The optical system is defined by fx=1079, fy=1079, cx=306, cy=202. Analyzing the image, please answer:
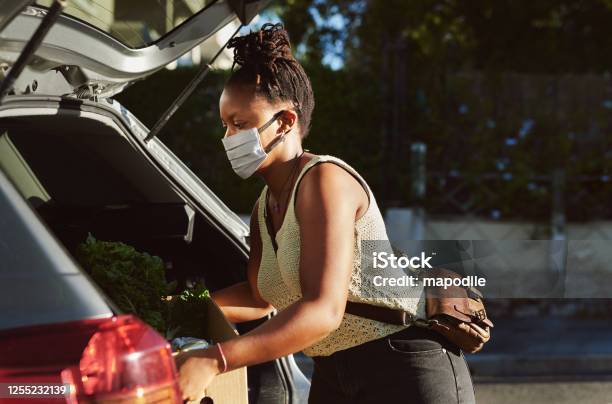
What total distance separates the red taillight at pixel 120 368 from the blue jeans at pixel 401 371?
2.44 feet

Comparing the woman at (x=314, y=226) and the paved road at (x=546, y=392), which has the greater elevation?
the woman at (x=314, y=226)

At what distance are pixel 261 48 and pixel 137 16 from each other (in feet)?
1.16

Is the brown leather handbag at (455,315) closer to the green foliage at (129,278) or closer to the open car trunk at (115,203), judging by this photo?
the green foliage at (129,278)

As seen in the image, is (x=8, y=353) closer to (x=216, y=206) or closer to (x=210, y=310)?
(x=210, y=310)

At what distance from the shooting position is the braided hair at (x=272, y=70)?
2447 millimetres

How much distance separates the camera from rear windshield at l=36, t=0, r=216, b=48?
2461 millimetres

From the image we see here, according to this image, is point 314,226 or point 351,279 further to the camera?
point 351,279

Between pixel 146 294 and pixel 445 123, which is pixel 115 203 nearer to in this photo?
pixel 146 294

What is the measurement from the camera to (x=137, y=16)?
2.63 meters

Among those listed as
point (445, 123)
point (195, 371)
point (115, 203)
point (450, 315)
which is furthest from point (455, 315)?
point (445, 123)

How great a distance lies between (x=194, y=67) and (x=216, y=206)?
765cm

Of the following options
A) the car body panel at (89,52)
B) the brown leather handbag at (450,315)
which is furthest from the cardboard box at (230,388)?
the car body panel at (89,52)

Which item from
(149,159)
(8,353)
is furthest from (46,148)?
(8,353)

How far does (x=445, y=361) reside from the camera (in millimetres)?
2543
